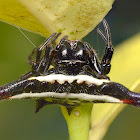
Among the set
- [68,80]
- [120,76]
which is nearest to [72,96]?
[68,80]

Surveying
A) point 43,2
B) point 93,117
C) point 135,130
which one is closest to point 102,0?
point 43,2

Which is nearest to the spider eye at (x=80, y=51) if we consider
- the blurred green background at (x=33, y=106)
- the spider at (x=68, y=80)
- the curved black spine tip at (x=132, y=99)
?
the spider at (x=68, y=80)

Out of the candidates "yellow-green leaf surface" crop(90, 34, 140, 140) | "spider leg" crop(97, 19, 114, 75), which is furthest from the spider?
"yellow-green leaf surface" crop(90, 34, 140, 140)

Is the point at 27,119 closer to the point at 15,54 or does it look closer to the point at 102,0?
the point at 15,54

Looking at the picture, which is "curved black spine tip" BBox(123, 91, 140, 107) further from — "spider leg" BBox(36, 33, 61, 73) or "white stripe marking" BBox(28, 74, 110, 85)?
"spider leg" BBox(36, 33, 61, 73)

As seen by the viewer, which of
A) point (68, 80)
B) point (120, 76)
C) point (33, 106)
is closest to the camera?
point (68, 80)

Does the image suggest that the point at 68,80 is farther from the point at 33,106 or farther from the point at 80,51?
the point at 33,106
